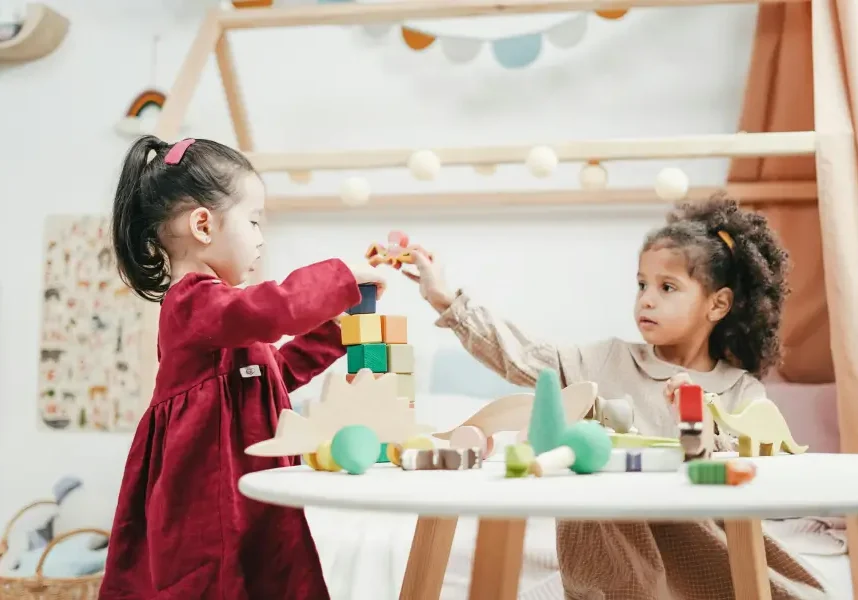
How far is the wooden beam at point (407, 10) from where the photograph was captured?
5.22 feet

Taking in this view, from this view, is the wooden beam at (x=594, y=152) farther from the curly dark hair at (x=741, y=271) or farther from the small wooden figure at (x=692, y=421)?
the small wooden figure at (x=692, y=421)

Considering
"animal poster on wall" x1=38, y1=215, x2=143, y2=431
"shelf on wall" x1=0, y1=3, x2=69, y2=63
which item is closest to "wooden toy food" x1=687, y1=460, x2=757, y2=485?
"animal poster on wall" x1=38, y1=215, x2=143, y2=431

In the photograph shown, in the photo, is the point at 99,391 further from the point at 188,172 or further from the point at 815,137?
the point at 815,137

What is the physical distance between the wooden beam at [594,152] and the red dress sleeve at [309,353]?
49cm

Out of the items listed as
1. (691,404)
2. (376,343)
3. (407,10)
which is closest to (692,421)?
(691,404)

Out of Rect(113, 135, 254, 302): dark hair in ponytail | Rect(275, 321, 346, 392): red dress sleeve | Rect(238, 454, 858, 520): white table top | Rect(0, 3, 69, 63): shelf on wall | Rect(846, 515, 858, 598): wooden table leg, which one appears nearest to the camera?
Rect(238, 454, 858, 520): white table top

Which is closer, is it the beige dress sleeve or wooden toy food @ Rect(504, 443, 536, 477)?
wooden toy food @ Rect(504, 443, 536, 477)

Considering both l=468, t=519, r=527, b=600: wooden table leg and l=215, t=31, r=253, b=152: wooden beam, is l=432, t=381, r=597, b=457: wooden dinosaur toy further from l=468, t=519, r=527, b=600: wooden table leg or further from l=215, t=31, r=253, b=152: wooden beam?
l=215, t=31, r=253, b=152: wooden beam

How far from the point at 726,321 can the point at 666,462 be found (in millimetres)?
796

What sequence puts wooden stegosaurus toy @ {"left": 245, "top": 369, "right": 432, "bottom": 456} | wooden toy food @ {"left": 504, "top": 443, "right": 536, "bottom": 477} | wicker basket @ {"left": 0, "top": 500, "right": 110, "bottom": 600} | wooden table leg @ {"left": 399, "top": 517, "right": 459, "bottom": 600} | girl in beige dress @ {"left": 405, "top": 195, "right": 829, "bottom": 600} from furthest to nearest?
1. wicker basket @ {"left": 0, "top": 500, "right": 110, "bottom": 600}
2. girl in beige dress @ {"left": 405, "top": 195, "right": 829, "bottom": 600}
3. wooden table leg @ {"left": 399, "top": 517, "right": 459, "bottom": 600}
4. wooden stegosaurus toy @ {"left": 245, "top": 369, "right": 432, "bottom": 456}
5. wooden toy food @ {"left": 504, "top": 443, "right": 536, "bottom": 477}

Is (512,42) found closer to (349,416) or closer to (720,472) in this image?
(349,416)

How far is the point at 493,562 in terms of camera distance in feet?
2.61

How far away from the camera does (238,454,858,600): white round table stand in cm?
51

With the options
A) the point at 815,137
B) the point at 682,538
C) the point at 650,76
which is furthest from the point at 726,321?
the point at 650,76
